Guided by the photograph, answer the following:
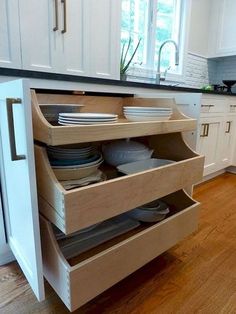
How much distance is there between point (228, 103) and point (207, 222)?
1.25 m

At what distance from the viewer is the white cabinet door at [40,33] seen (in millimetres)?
1302

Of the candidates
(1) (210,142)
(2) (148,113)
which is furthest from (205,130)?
(2) (148,113)

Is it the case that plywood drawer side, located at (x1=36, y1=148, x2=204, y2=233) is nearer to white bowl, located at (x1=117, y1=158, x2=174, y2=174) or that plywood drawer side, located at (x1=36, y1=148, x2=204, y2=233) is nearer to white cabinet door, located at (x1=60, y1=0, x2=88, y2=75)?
white bowl, located at (x1=117, y1=158, x2=174, y2=174)

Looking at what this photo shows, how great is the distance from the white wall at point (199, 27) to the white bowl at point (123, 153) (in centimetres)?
208

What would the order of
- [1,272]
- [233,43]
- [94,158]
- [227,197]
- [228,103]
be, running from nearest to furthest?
[94,158] < [1,272] < [227,197] < [228,103] < [233,43]

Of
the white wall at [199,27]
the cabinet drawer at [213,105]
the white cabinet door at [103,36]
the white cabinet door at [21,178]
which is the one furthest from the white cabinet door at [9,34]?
the white wall at [199,27]

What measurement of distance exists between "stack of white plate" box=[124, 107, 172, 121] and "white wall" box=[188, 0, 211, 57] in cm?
212

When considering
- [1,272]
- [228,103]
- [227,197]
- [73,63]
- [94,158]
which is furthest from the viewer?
[228,103]

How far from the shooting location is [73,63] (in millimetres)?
1539

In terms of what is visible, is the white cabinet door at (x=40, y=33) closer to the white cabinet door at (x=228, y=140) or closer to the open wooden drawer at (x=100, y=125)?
the open wooden drawer at (x=100, y=125)

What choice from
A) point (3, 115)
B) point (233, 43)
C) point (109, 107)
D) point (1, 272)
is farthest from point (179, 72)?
point (1, 272)

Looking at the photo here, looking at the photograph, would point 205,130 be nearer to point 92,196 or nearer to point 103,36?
point 103,36

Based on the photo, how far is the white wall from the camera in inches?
99.5

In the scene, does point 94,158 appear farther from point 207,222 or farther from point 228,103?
point 228,103
